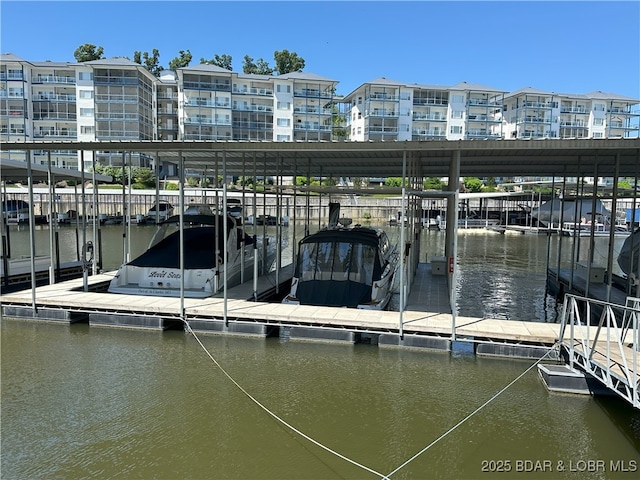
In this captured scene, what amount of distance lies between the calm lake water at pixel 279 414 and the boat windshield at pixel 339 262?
2.33 metres

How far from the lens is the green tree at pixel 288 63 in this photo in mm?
89438

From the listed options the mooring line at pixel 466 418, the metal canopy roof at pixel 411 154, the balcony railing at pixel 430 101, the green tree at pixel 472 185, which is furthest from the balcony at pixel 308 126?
the mooring line at pixel 466 418

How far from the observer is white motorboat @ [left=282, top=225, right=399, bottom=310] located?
37.7 feet

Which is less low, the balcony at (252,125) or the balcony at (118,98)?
the balcony at (118,98)

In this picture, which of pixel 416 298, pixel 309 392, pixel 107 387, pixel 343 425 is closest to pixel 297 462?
pixel 343 425

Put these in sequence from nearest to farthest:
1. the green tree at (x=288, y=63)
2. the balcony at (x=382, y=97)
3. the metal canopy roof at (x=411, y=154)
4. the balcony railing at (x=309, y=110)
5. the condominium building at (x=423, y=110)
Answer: the metal canopy roof at (x=411, y=154), the balcony railing at (x=309, y=110), the balcony at (x=382, y=97), the condominium building at (x=423, y=110), the green tree at (x=288, y=63)

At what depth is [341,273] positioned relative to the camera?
39.4ft

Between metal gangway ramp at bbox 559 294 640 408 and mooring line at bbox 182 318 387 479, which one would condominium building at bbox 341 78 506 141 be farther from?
mooring line at bbox 182 318 387 479

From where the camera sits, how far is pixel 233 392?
7926 mm

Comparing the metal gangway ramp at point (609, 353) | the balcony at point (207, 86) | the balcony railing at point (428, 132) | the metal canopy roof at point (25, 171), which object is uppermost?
the balcony at point (207, 86)

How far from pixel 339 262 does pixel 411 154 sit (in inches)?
130

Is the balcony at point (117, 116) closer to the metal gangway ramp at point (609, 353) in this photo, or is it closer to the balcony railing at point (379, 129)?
the balcony railing at point (379, 129)

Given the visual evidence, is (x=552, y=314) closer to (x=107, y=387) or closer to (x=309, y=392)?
(x=309, y=392)

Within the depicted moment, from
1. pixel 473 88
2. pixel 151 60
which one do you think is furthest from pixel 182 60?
pixel 473 88
